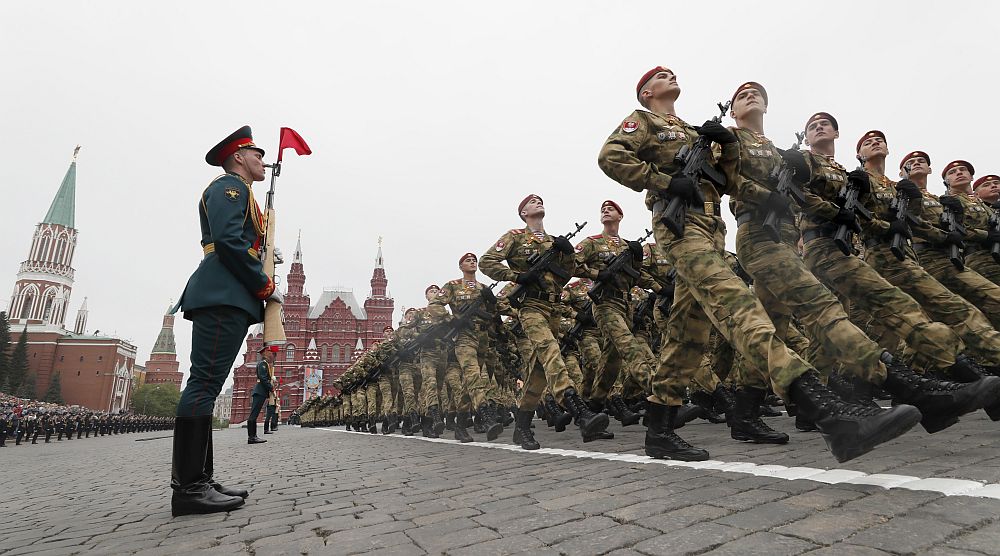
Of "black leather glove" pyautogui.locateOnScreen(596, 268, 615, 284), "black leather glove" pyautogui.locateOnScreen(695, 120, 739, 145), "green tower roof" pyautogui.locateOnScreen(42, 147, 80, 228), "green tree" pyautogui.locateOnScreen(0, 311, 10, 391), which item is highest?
"green tower roof" pyautogui.locateOnScreen(42, 147, 80, 228)

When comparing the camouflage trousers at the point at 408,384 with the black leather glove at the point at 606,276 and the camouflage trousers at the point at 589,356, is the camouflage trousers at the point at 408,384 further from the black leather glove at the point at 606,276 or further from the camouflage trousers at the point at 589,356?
the black leather glove at the point at 606,276

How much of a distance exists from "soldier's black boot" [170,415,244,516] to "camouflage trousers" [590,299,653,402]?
4259 mm

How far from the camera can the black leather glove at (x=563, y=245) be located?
6.42 meters

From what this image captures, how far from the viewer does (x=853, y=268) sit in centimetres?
388

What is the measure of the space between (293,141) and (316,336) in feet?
285

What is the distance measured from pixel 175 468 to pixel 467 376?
5.33 metres

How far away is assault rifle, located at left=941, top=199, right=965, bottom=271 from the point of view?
16.8 feet

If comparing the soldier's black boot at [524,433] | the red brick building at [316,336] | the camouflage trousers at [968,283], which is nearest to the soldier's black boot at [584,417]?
the soldier's black boot at [524,433]

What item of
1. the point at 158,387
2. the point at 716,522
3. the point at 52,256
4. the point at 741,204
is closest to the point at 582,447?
the point at 741,204

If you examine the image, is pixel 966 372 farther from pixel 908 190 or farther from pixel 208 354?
pixel 208 354

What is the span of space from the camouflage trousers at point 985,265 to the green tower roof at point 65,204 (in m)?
127

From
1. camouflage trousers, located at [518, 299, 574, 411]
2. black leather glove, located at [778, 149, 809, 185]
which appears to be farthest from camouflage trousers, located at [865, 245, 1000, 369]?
camouflage trousers, located at [518, 299, 574, 411]

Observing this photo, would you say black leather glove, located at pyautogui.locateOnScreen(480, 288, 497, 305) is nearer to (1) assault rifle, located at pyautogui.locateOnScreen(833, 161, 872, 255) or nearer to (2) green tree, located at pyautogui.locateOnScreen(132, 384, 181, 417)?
(1) assault rifle, located at pyautogui.locateOnScreen(833, 161, 872, 255)

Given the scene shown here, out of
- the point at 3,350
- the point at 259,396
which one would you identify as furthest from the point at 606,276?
the point at 3,350
